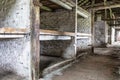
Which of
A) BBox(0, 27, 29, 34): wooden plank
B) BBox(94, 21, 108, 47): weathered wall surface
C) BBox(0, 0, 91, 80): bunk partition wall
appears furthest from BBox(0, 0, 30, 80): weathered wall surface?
BBox(94, 21, 108, 47): weathered wall surface

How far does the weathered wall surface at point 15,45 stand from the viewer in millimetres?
3221

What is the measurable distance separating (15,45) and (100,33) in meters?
10.7

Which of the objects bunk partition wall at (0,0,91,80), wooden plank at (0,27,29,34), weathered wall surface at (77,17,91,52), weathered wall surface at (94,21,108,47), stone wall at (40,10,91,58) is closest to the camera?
wooden plank at (0,27,29,34)

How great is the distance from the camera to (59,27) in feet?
21.9

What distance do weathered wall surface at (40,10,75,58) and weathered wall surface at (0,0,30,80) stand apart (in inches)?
127

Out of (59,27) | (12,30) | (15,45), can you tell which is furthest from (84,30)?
(12,30)

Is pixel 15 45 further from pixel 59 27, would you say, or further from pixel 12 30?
pixel 59 27

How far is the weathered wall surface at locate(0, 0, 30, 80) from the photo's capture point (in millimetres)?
3221

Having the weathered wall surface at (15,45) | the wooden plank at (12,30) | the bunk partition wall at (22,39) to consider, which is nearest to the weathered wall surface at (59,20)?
the bunk partition wall at (22,39)

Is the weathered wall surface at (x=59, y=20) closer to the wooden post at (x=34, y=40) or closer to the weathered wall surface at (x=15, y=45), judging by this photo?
the wooden post at (x=34, y=40)

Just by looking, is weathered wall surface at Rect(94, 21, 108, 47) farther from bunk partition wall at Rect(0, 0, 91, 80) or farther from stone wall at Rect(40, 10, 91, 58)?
bunk partition wall at Rect(0, 0, 91, 80)

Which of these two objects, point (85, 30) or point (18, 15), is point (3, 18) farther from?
point (85, 30)

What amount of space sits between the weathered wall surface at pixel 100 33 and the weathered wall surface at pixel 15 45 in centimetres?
1038

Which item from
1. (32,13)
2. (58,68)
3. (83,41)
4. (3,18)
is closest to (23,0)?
(32,13)
